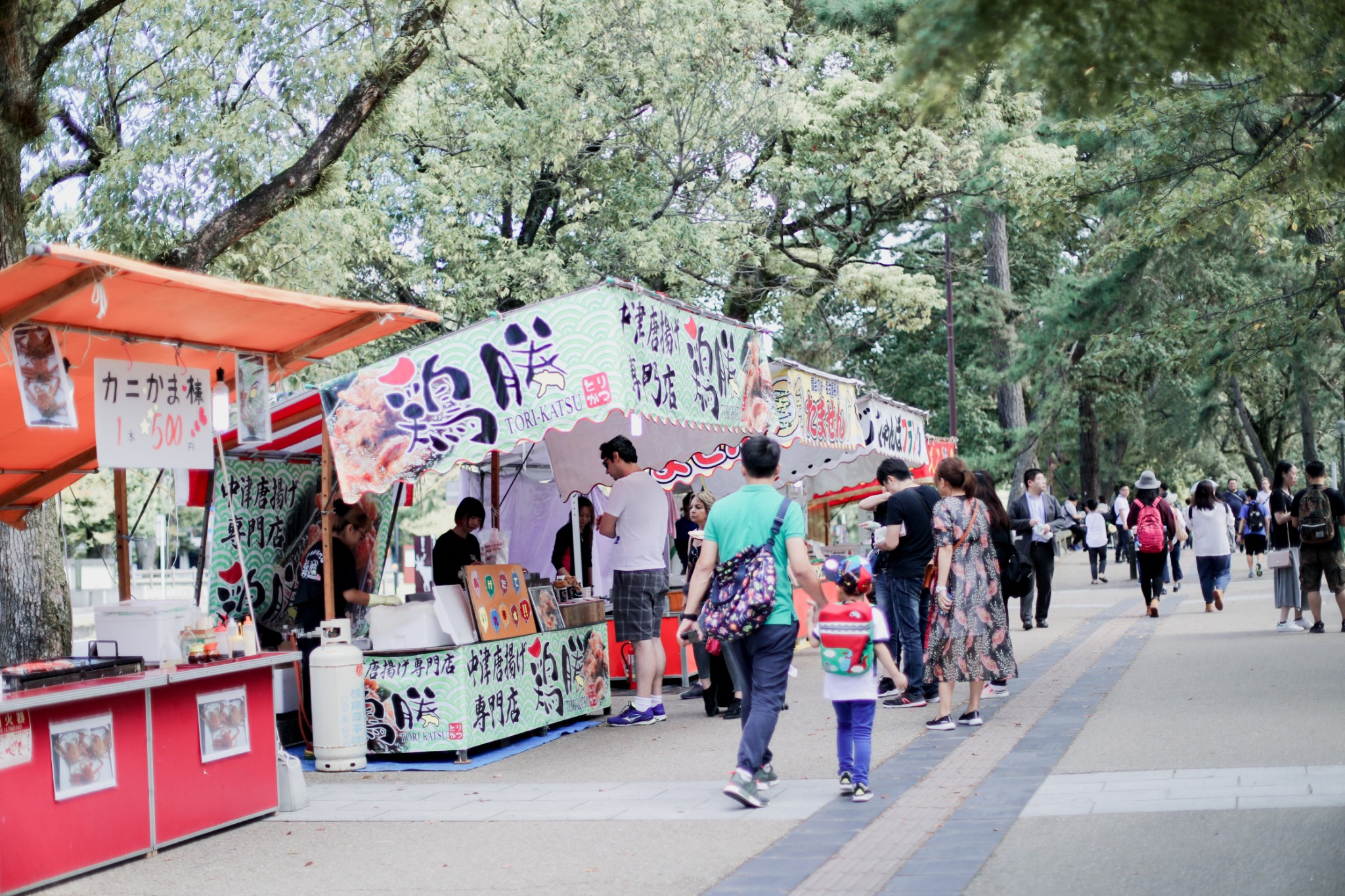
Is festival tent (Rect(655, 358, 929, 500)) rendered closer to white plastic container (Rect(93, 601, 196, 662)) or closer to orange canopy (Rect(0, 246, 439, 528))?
orange canopy (Rect(0, 246, 439, 528))

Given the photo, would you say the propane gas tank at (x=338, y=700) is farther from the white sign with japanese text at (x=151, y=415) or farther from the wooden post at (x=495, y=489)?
the wooden post at (x=495, y=489)

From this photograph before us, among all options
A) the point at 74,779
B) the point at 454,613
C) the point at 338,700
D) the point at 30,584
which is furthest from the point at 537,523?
the point at 74,779

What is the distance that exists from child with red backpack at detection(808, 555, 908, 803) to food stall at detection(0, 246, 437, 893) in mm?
3033

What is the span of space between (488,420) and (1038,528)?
9599 mm

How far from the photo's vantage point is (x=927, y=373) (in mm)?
35094

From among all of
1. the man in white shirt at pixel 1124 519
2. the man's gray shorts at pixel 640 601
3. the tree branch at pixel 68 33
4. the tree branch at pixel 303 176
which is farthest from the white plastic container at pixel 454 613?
the man in white shirt at pixel 1124 519

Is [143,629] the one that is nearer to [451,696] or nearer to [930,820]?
[451,696]

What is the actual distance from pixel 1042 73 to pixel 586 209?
16.9m

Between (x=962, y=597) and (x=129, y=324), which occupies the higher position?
(x=129, y=324)

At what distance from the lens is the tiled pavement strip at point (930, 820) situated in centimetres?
515

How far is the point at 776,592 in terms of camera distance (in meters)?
6.58

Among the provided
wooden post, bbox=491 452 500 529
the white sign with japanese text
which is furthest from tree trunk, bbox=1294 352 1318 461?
the white sign with japanese text

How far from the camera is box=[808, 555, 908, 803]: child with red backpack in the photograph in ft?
21.8

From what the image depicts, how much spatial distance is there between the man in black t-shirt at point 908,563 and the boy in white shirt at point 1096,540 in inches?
624
